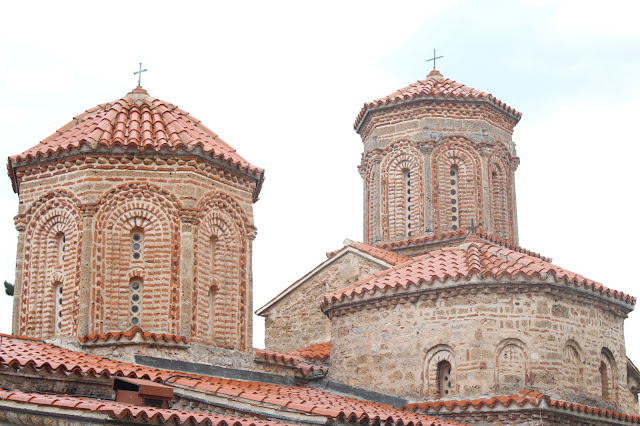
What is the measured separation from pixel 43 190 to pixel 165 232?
196cm

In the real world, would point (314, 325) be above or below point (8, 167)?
below

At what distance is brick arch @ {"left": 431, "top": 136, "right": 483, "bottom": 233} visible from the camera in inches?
773

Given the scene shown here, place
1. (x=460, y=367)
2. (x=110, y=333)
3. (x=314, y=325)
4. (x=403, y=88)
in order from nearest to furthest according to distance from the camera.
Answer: (x=110, y=333)
(x=460, y=367)
(x=314, y=325)
(x=403, y=88)

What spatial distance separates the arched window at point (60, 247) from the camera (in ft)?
48.1

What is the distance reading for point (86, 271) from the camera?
14180 mm

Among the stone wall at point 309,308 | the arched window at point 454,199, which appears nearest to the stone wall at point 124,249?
the stone wall at point 309,308

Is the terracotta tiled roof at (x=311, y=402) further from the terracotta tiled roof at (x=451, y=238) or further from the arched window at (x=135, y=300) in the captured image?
the terracotta tiled roof at (x=451, y=238)

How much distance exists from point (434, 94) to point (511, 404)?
8060 mm

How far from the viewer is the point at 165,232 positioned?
1453cm

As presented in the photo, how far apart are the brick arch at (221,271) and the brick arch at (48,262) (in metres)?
1.72

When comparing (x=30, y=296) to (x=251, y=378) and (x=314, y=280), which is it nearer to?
(x=251, y=378)

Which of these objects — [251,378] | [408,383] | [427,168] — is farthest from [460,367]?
[427,168]

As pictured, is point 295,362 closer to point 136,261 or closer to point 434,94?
point 136,261

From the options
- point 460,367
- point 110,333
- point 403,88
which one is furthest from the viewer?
point 403,88
